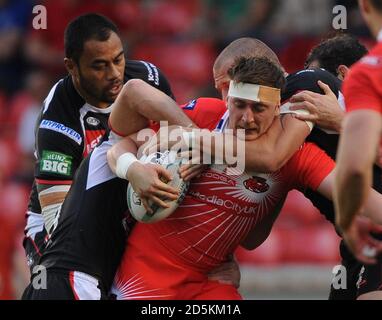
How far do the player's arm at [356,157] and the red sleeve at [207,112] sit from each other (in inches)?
50.4

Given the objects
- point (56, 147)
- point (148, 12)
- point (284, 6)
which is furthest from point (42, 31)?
point (56, 147)

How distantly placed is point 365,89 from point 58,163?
9.25 ft

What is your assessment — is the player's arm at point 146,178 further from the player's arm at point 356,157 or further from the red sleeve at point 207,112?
the player's arm at point 356,157

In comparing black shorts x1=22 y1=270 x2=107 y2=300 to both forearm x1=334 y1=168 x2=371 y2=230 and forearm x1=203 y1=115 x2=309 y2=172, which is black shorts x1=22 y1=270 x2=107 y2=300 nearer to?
forearm x1=203 y1=115 x2=309 y2=172

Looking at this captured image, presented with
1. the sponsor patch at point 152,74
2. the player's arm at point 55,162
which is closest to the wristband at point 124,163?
the player's arm at point 55,162

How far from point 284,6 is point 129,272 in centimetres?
797

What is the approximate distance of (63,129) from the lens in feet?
21.3

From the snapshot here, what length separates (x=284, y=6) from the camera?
1286 cm

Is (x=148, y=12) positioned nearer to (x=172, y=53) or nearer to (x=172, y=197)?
(x=172, y=53)

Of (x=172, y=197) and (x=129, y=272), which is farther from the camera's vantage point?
(x=129, y=272)

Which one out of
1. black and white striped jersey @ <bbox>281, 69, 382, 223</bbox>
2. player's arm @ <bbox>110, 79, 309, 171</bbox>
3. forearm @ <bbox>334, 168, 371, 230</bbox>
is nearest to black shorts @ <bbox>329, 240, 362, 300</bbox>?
black and white striped jersey @ <bbox>281, 69, 382, 223</bbox>

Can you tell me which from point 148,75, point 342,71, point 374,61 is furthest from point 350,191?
point 148,75

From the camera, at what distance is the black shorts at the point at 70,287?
212 inches

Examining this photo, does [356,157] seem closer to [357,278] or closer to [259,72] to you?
[259,72]
